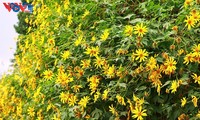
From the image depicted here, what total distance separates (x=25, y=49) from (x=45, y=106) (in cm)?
96

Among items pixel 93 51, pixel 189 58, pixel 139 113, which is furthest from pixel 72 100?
pixel 189 58

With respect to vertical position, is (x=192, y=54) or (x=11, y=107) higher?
(x=192, y=54)

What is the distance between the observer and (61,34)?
2.65m

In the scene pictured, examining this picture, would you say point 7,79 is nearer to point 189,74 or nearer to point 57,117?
point 57,117

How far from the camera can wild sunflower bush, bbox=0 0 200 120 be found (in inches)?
77.3

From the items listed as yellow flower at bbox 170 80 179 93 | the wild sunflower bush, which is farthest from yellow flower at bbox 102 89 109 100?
yellow flower at bbox 170 80 179 93

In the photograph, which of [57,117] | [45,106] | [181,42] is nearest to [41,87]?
[45,106]

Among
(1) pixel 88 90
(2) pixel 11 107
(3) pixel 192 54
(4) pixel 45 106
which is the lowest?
(2) pixel 11 107

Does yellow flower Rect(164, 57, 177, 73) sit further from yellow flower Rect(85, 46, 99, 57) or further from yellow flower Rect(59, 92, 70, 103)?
yellow flower Rect(59, 92, 70, 103)

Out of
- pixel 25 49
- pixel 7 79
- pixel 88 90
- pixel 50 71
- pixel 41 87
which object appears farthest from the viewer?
pixel 7 79

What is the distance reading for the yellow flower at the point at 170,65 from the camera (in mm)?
1899

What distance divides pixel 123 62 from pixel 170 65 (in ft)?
0.92

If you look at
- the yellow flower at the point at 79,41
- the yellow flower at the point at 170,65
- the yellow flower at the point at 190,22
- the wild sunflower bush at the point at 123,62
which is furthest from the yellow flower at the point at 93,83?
the yellow flower at the point at 190,22

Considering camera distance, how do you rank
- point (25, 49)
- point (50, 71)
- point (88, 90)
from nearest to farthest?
point (88, 90)
point (50, 71)
point (25, 49)
